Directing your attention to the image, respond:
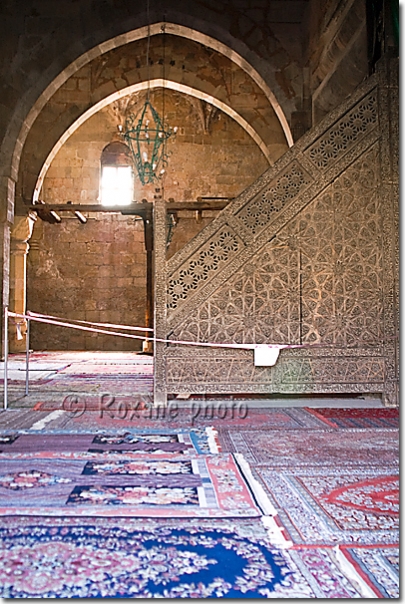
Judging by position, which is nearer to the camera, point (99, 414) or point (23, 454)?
point (23, 454)

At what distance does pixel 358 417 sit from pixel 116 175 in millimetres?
11932

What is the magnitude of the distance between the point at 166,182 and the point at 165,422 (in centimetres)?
1135

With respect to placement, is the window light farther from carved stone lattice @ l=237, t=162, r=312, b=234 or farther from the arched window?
carved stone lattice @ l=237, t=162, r=312, b=234

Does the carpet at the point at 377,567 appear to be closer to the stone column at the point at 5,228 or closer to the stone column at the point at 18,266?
the stone column at the point at 5,228

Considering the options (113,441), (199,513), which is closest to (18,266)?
(113,441)

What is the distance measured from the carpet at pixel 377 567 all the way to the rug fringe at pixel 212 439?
50.6 inches

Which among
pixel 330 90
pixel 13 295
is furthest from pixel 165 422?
pixel 13 295

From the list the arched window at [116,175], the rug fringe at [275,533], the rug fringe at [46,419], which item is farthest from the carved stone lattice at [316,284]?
the arched window at [116,175]

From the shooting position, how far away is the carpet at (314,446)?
2.75 m

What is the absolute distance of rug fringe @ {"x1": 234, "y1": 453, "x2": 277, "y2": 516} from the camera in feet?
6.73

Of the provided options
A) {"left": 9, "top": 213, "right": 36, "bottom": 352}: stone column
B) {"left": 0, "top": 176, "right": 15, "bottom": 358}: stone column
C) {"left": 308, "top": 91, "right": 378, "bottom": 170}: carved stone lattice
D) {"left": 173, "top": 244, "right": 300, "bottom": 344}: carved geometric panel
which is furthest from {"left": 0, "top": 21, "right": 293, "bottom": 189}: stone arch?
{"left": 173, "top": 244, "right": 300, "bottom": 344}: carved geometric panel

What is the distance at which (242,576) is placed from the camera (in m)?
1.51

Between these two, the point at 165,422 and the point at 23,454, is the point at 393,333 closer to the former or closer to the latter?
the point at 165,422

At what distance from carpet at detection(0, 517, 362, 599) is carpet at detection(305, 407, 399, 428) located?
6.29 ft
